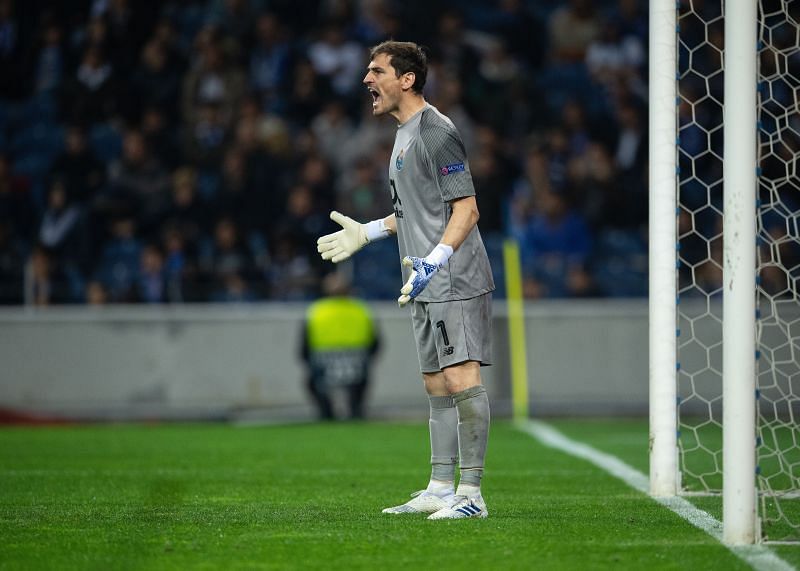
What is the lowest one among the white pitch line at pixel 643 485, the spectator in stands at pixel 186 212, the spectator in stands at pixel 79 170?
the white pitch line at pixel 643 485

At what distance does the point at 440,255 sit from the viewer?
5406 mm

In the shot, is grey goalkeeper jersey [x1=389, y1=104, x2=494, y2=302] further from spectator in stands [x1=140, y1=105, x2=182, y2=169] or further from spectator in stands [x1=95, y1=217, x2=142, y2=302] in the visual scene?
spectator in stands [x1=140, y1=105, x2=182, y2=169]

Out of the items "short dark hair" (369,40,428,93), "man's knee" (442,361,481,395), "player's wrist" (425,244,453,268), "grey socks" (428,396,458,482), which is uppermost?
"short dark hair" (369,40,428,93)

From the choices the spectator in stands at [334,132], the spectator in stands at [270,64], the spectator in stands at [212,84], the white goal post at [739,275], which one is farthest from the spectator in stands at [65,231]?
the white goal post at [739,275]

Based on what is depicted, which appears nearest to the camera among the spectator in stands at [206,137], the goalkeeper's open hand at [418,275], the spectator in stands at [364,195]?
the goalkeeper's open hand at [418,275]

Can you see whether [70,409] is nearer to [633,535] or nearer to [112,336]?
[112,336]

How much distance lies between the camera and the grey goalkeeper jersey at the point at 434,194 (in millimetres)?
5574

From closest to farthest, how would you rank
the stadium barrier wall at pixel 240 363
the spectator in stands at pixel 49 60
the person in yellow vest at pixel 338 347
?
the person in yellow vest at pixel 338 347 → the stadium barrier wall at pixel 240 363 → the spectator in stands at pixel 49 60

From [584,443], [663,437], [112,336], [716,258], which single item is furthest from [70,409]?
[663,437]

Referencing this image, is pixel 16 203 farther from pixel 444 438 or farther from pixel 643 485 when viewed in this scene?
pixel 444 438

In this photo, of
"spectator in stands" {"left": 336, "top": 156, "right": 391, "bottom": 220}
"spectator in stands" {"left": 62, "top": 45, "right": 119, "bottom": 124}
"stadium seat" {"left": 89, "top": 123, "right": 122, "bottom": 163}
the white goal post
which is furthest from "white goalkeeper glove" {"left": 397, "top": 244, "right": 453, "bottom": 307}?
"spectator in stands" {"left": 62, "top": 45, "right": 119, "bottom": 124}

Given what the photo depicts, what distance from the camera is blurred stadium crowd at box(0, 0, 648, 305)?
48.2ft

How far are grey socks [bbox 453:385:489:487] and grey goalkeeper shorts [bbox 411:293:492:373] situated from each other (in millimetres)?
155

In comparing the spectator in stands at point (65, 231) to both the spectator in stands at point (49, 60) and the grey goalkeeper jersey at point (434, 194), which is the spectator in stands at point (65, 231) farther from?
the grey goalkeeper jersey at point (434, 194)
